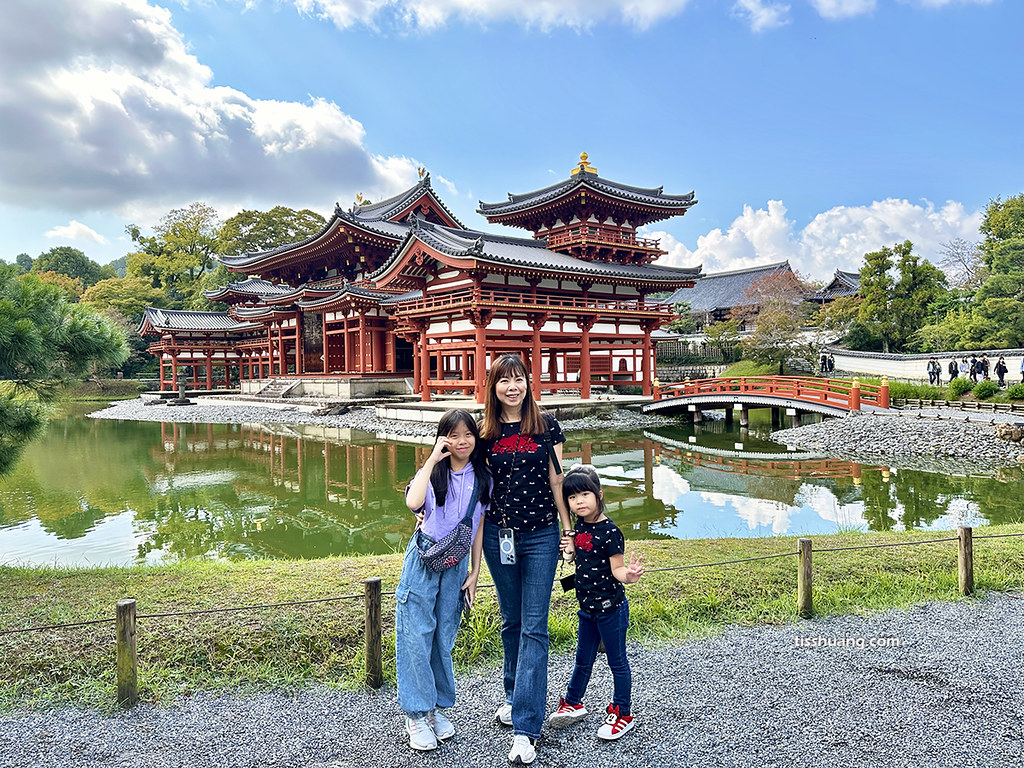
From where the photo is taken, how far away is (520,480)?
297 cm

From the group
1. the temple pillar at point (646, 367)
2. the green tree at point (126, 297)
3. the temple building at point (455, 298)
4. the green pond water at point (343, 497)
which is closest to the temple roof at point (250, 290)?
the temple building at point (455, 298)

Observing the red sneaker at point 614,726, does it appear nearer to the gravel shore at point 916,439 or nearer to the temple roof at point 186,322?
the gravel shore at point 916,439

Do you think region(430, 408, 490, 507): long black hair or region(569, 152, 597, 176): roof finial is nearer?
region(430, 408, 490, 507): long black hair

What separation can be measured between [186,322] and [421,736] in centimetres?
3634

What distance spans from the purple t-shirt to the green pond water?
5.03 meters

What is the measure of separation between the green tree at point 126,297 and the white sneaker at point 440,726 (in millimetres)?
44884

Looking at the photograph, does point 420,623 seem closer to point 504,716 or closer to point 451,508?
point 451,508

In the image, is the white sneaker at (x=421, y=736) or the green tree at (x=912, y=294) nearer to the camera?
the white sneaker at (x=421, y=736)

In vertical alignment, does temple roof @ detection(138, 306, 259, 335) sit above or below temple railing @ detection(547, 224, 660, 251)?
below

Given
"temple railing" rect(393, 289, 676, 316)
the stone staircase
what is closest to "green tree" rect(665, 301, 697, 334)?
"temple railing" rect(393, 289, 676, 316)

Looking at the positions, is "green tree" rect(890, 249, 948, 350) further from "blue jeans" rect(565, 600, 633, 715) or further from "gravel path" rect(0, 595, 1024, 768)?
"blue jeans" rect(565, 600, 633, 715)

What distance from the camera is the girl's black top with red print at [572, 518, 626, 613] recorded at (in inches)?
118

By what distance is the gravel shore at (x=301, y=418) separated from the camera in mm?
19766

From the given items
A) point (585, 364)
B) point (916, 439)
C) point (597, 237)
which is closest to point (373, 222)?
point (597, 237)
